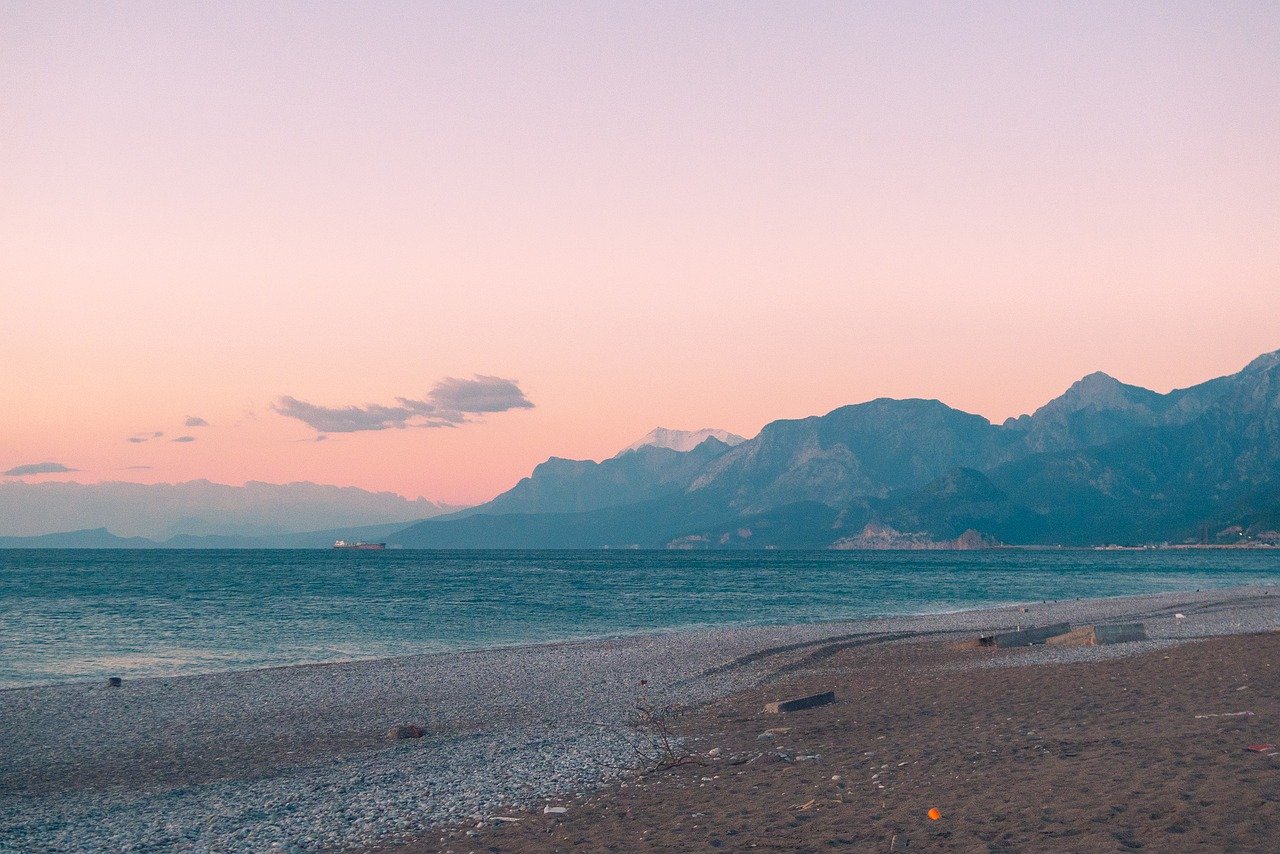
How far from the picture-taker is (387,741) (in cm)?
2356

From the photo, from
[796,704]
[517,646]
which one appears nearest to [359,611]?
[517,646]

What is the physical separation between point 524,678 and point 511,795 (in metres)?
19.0

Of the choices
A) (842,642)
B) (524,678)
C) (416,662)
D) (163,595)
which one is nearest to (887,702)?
(524,678)

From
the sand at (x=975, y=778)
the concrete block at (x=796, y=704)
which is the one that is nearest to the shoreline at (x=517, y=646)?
the sand at (x=975, y=778)

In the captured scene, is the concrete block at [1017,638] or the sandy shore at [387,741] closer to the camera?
the sandy shore at [387,741]

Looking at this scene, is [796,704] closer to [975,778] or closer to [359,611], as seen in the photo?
[975,778]

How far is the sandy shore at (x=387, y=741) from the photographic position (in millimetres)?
15781

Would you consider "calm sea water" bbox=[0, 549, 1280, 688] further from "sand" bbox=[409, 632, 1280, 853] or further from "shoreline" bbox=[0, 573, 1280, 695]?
"sand" bbox=[409, 632, 1280, 853]

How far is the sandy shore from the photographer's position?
15781 mm

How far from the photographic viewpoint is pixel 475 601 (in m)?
90.4

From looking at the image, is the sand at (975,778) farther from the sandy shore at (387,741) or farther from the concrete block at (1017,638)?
the concrete block at (1017,638)

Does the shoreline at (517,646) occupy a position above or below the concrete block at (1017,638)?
below

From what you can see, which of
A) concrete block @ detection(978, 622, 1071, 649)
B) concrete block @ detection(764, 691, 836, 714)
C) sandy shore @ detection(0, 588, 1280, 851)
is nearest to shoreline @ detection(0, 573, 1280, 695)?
sandy shore @ detection(0, 588, 1280, 851)

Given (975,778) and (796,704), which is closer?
(975,778)
